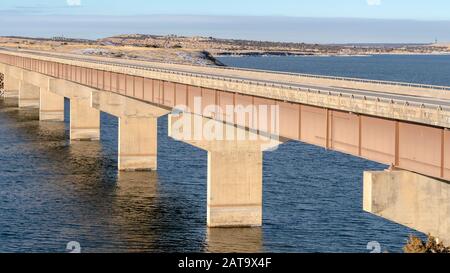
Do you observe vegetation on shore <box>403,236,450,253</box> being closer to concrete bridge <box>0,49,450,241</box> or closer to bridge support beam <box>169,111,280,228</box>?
concrete bridge <box>0,49,450,241</box>

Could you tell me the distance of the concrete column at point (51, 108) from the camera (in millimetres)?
115250

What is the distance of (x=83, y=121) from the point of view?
9494cm

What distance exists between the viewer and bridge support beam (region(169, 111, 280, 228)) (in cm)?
5125

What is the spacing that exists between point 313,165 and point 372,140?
128 feet

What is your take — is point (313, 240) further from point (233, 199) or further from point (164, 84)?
point (164, 84)

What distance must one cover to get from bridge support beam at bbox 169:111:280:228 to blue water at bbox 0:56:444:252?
A: 109cm

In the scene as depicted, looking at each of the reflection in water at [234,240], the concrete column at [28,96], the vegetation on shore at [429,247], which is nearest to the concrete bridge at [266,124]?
the vegetation on shore at [429,247]

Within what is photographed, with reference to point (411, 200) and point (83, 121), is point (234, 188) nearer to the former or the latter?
→ point (411, 200)

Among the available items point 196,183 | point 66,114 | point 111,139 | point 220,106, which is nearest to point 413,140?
point 220,106

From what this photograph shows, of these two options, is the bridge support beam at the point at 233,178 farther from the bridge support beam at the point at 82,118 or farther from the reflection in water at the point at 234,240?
the bridge support beam at the point at 82,118

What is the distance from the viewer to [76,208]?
56.6 meters

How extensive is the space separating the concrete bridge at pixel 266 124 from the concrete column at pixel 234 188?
0.06 m

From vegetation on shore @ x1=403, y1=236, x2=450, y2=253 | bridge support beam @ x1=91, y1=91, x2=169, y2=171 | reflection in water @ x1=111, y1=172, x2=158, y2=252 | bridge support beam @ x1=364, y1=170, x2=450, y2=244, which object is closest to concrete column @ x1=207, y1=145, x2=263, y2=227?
reflection in water @ x1=111, y1=172, x2=158, y2=252

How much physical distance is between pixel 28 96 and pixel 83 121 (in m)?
47.5
